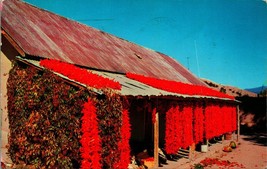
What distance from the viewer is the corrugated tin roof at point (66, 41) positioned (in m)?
12.0

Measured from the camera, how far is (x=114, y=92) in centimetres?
932

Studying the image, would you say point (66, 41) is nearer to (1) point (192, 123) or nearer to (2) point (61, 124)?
(2) point (61, 124)

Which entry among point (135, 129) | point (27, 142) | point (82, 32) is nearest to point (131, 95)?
point (27, 142)

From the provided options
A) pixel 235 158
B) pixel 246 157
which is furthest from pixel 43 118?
pixel 246 157

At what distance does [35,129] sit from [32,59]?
2.80 m

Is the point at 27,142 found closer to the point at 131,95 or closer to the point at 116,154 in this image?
the point at 116,154

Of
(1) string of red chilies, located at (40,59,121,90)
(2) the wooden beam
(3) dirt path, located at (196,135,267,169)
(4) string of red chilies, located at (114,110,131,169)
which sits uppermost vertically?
(2) the wooden beam

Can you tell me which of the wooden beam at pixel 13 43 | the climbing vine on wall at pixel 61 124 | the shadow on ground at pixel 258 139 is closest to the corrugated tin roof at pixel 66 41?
the wooden beam at pixel 13 43

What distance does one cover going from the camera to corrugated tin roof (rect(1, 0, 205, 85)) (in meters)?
12.0

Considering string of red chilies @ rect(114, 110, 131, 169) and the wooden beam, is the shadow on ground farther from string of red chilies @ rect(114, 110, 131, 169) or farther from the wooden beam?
the wooden beam

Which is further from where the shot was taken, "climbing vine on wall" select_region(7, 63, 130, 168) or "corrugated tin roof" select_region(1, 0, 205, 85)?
"corrugated tin roof" select_region(1, 0, 205, 85)

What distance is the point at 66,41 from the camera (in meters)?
15.1

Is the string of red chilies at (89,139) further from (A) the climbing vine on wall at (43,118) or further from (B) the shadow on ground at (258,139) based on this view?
(B) the shadow on ground at (258,139)

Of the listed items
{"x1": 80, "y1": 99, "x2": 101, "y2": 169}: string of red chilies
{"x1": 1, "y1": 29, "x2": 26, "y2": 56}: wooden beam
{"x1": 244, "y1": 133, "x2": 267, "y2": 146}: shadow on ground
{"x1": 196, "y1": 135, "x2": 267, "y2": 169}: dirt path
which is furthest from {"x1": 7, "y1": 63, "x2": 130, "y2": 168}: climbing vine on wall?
{"x1": 244, "y1": 133, "x2": 267, "y2": 146}: shadow on ground
